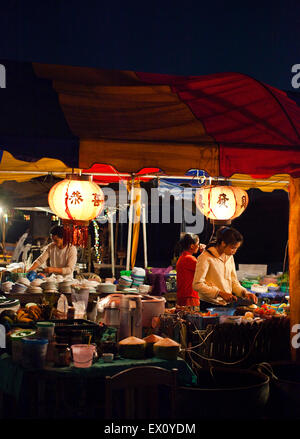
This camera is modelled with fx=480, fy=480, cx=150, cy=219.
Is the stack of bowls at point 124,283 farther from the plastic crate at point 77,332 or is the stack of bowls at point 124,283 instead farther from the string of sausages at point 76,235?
the plastic crate at point 77,332

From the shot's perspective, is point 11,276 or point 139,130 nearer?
point 139,130

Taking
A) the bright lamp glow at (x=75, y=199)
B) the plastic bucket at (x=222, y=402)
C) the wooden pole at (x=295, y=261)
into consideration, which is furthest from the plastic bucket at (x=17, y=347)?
the wooden pole at (x=295, y=261)

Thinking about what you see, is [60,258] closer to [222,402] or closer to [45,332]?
[45,332]

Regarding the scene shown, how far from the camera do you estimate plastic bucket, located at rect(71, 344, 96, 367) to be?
3783mm

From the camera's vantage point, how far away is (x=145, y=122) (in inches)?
180

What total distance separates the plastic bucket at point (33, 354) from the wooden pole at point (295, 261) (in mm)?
2617

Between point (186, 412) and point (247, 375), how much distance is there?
0.88m

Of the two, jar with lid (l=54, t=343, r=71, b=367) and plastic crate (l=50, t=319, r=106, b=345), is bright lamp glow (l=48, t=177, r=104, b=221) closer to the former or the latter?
plastic crate (l=50, t=319, r=106, b=345)

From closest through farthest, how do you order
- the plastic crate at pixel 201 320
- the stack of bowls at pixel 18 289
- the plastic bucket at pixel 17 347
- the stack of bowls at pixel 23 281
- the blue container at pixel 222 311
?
1. the plastic bucket at pixel 17 347
2. the plastic crate at pixel 201 320
3. the blue container at pixel 222 311
4. the stack of bowls at pixel 18 289
5. the stack of bowls at pixel 23 281

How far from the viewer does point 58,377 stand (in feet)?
12.1

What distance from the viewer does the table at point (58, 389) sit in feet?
12.0
